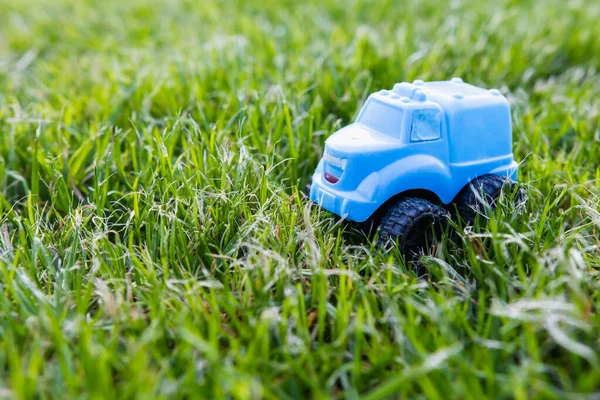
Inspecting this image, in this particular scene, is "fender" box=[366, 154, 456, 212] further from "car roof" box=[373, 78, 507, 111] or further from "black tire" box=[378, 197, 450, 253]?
"car roof" box=[373, 78, 507, 111]

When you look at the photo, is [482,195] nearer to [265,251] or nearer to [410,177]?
[410,177]

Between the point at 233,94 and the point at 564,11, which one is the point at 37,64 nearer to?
the point at 233,94

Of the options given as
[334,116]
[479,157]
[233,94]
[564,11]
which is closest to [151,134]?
[233,94]

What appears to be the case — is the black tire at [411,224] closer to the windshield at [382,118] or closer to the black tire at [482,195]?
the black tire at [482,195]

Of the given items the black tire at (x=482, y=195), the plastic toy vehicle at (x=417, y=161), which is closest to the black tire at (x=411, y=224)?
the plastic toy vehicle at (x=417, y=161)

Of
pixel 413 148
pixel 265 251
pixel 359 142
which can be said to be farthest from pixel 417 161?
pixel 265 251
